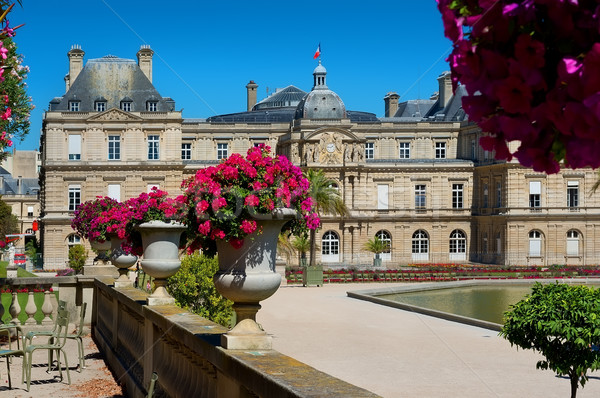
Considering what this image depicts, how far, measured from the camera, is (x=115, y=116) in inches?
2269

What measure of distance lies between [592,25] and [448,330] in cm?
1929

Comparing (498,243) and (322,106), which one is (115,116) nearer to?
(322,106)

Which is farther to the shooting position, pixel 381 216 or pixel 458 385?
pixel 381 216

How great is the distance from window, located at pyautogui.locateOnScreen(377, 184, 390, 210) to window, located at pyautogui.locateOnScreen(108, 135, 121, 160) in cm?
1976

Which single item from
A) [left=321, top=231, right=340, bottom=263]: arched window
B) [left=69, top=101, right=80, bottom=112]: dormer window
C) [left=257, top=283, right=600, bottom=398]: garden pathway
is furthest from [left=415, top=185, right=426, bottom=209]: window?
[left=257, top=283, right=600, bottom=398]: garden pathway

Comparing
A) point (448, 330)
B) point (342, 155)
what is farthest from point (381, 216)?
point (448, 330)

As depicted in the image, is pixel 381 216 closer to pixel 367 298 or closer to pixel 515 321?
pixel 367 298

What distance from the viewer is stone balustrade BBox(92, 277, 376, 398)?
15.5ft

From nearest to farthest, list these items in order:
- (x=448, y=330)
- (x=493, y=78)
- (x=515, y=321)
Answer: (x=493, y=78), (x=515, y=321), (x=448, y=330)

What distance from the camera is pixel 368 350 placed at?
1683 cm

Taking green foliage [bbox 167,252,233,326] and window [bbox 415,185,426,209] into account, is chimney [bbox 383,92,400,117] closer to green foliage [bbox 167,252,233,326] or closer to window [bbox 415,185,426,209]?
window [bbox 415,185,426,209]

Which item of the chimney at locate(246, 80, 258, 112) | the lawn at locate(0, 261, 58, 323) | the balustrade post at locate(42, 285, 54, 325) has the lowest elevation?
the lawn at locate(0, 261, 58, 323)

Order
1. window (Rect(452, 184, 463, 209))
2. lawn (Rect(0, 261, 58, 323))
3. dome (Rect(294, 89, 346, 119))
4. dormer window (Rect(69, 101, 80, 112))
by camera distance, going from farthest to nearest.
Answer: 1. window (Rect(452, 184, 463, 209))
2. dome (Rect(294, 89, 346, 119))
3. dormer window (Rect(69, 101, 80, 112))
4. lawn (Rect(0, 261, 58, 323))

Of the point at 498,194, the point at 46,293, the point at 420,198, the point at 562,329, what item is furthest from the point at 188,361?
the point at 420,198
